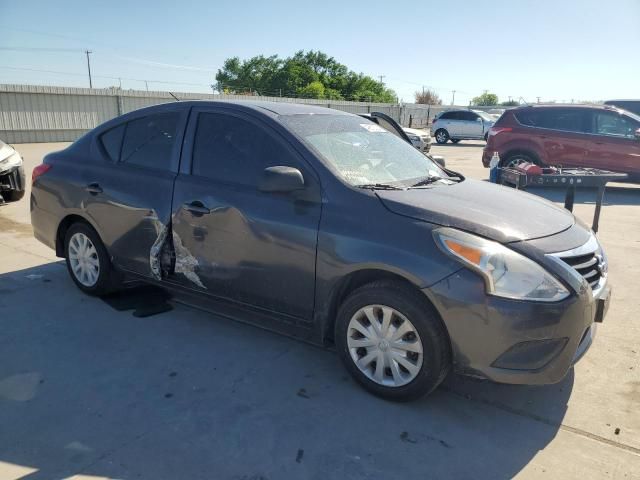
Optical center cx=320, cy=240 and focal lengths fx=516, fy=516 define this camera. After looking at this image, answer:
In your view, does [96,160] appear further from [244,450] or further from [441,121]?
[441,121]

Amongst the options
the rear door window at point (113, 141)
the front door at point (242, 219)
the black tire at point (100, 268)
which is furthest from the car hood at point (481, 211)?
the black tire at point (100, 268)

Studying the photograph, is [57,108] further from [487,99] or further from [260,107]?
[487,99]

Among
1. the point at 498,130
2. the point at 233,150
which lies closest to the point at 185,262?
the point at 233,150

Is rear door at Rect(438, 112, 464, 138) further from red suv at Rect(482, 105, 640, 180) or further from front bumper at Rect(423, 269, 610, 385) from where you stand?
front bumper at Rect(423, 269, 610, 385)

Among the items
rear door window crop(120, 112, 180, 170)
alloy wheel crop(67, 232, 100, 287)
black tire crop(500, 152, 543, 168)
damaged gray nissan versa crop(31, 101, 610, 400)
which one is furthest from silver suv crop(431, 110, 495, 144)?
alloy wheel crop(67, 232, 100, 287)

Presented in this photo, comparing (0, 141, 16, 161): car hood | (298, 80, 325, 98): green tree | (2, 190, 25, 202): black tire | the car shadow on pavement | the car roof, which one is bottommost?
the car shadow on pavement

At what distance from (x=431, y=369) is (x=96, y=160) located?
332cm

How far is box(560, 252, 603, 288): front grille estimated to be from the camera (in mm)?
2910

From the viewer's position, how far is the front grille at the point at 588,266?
2.91m

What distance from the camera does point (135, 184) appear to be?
13.4 ft

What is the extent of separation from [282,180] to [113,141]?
208cm

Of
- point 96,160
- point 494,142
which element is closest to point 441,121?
point 494,142

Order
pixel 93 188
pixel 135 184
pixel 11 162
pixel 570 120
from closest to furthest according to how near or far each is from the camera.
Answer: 1. pixel 135 184
2. pixel 93 188
3. pixel 11 162
4. pixel 570 120

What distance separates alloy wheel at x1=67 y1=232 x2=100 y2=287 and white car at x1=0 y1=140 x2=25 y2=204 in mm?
4361
